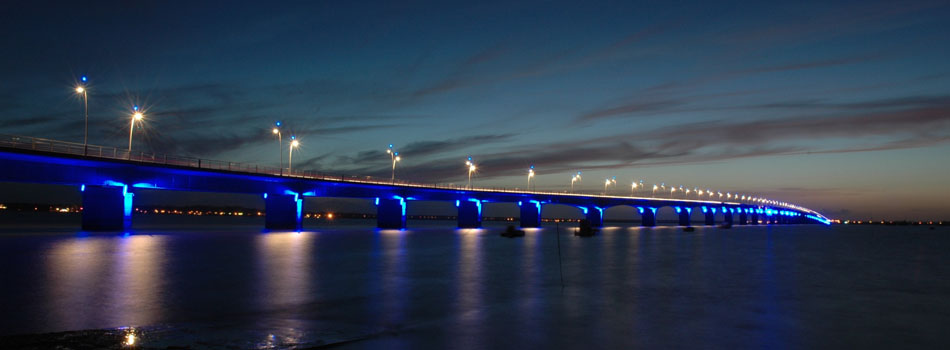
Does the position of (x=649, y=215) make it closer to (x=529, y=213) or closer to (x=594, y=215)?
(x=594, y=215)

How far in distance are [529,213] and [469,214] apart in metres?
17.2

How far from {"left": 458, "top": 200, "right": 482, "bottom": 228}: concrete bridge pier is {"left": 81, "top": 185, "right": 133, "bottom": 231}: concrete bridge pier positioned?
75.6m

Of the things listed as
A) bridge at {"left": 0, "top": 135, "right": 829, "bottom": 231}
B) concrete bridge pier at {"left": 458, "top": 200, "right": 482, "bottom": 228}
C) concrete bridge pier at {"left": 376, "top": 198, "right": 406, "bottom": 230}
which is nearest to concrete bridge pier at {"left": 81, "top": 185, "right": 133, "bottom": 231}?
bridge at {"left": 0, "top": 135, "right": 829, "bottom": 231}

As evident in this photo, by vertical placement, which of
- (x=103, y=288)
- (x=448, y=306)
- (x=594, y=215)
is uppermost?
(x=594, y=215)

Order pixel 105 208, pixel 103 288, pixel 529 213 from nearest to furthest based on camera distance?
1. pixel 103 288
2. pixel 105 208
3. pixel 529 213

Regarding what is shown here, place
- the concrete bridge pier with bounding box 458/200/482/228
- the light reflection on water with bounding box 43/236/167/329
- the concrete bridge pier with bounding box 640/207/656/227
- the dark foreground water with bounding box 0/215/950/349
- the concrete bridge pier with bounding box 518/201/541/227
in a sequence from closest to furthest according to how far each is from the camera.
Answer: the dark foreground water with bounding box 0/215/950/349
the light reflection on water with bounding box 43/236/167/329
the concrete bridge pier with bounding box 458/200/482/228
the concrete bridge pier with bounding box 518/201/541/227
the concrete bridge pier with bounding box 640/207/656/227

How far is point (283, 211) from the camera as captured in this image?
89375 mm

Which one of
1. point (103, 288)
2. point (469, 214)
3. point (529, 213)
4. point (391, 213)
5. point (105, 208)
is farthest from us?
point (529, 213)

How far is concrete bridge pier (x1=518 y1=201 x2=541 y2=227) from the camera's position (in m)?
144

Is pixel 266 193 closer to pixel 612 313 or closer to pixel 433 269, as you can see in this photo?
pixel 433 269

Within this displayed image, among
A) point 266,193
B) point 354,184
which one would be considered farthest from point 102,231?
point 354,184

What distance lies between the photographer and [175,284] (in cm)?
2253

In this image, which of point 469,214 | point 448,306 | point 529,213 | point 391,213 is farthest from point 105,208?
point 529,213

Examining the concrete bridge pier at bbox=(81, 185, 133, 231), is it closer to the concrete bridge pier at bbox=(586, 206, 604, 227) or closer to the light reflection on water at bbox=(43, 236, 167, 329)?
the light reflection on water at bbox=(43, 236, 167, 329)
